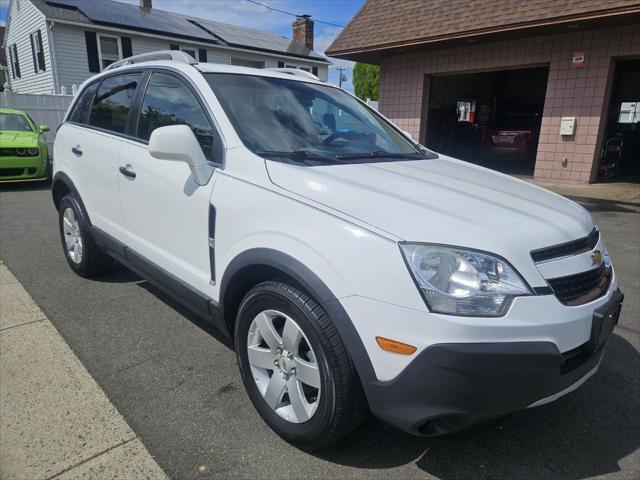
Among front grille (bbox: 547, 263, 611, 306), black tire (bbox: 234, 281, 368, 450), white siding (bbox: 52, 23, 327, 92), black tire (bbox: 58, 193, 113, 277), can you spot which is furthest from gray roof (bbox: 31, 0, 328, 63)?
front grille (bbox: 547, 263, 611, 306)

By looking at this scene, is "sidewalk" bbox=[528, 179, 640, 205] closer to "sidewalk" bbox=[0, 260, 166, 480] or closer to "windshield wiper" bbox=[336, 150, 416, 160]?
"windshield wiper" bbox=[336, 150, 416, 160]

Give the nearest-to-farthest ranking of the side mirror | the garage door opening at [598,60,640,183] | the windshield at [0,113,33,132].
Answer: the side mirror < the windshield at [0,113,33,132] < the garage door opening at [598,60,640,183]

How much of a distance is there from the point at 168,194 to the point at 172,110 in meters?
0.58

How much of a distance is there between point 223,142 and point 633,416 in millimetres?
2638

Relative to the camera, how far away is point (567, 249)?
2.00 m

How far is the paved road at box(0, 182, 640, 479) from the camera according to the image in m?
2.13

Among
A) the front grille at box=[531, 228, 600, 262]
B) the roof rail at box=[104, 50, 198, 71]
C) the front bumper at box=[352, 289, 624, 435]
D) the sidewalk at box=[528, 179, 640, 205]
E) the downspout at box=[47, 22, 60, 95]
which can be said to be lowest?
the sidewalk at box=[528, 179, 640, 205]

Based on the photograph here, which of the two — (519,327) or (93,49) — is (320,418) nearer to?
(519,327)

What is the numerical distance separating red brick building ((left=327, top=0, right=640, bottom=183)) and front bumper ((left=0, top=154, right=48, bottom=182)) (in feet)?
25.1

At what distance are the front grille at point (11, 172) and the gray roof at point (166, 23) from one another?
41.6ft

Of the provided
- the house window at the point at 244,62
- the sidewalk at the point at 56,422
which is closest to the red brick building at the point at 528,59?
the sidewalk at the point at 56,422

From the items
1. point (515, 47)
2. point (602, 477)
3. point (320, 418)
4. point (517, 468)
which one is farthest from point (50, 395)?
point (515, 47)

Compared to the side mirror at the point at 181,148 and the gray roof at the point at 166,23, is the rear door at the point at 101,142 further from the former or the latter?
the gray roof at the point at 166,23

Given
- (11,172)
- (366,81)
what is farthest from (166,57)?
(366,81)
